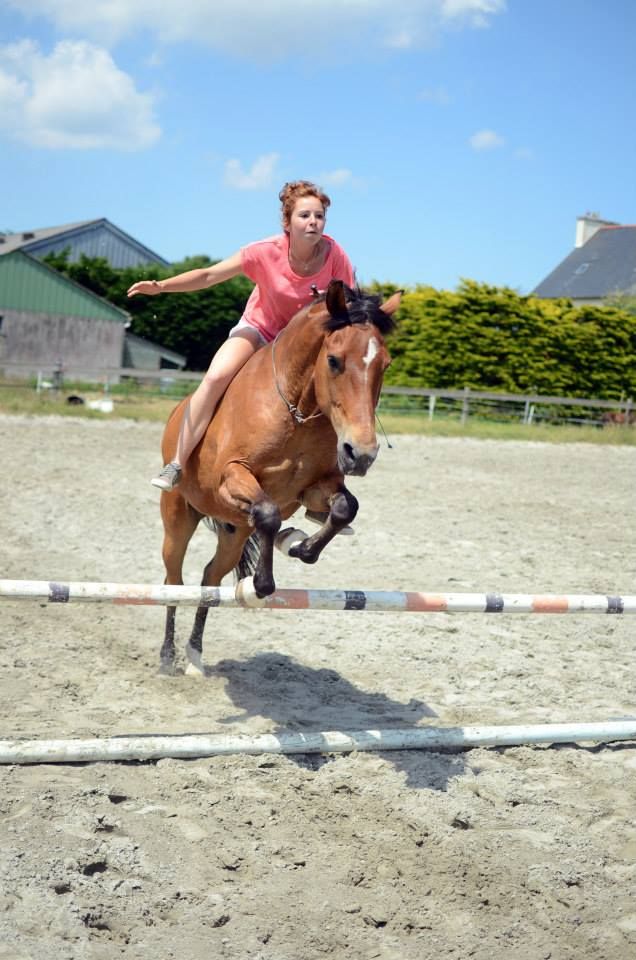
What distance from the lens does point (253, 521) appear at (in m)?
4.37

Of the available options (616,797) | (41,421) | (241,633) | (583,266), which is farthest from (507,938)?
(583,266)

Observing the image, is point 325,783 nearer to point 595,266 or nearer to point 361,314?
point 361,314

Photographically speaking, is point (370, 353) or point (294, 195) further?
point (294, 195)

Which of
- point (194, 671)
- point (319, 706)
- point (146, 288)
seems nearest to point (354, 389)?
point (146, 288)

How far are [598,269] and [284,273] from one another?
42.6m

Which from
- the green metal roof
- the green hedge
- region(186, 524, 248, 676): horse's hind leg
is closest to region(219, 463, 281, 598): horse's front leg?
region(186, 524, 248, 676): horse's hind leg

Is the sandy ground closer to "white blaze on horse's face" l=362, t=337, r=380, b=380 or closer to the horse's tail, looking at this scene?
the horse's tail

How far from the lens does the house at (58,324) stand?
107 feet

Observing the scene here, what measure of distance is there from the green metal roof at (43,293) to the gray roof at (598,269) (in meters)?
21.7

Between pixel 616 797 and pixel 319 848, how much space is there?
1489mm

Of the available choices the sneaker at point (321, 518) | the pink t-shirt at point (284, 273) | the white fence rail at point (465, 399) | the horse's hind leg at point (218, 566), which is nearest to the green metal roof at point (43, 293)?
the white fence rail at point (465, 399)

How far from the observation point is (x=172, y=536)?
6148 millimetres

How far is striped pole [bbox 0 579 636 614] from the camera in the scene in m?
3.86

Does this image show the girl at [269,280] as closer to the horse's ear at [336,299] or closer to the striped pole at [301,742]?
the horse's ear at [336,299]
